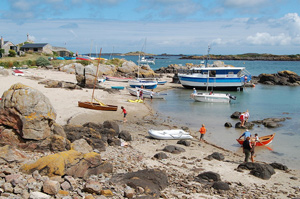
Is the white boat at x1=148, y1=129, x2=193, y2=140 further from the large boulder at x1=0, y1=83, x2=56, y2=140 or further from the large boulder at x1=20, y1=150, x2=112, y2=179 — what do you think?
the large boulder at x1=20, y1=150, x2=112, y2=179

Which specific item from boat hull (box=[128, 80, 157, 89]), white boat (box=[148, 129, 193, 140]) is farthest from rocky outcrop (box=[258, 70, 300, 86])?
white boat (box=[148, 129, 193, 140])

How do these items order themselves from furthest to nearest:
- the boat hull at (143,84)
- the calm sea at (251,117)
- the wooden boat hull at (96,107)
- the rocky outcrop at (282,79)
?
the rocky outcrop at (282,79)
the boat hull at (143,84)
the wooden boat hull at (96,107)
the calm sea at (251,117)

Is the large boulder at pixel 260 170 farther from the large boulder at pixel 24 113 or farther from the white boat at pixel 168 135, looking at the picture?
the large boulder at pixel 24 113

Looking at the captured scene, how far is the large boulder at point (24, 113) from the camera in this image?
1235cm

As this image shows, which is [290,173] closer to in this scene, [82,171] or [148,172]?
[148,172]

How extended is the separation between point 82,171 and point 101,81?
124 feet

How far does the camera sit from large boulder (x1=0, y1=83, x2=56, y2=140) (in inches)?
486

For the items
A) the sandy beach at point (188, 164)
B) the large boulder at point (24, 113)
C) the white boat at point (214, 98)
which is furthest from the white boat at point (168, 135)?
the white boat at point (214, 98)

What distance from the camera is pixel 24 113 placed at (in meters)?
12.4

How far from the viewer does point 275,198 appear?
1110 cm

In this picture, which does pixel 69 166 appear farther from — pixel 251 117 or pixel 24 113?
pixel 251 117

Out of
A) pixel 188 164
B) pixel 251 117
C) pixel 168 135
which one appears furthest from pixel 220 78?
pixel 188 164

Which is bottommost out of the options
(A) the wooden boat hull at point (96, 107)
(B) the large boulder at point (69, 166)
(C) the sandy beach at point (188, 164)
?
(C) the sandy beach at point (188, 164)

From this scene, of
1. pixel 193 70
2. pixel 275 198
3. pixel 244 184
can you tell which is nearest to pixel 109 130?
pixel 244 184
